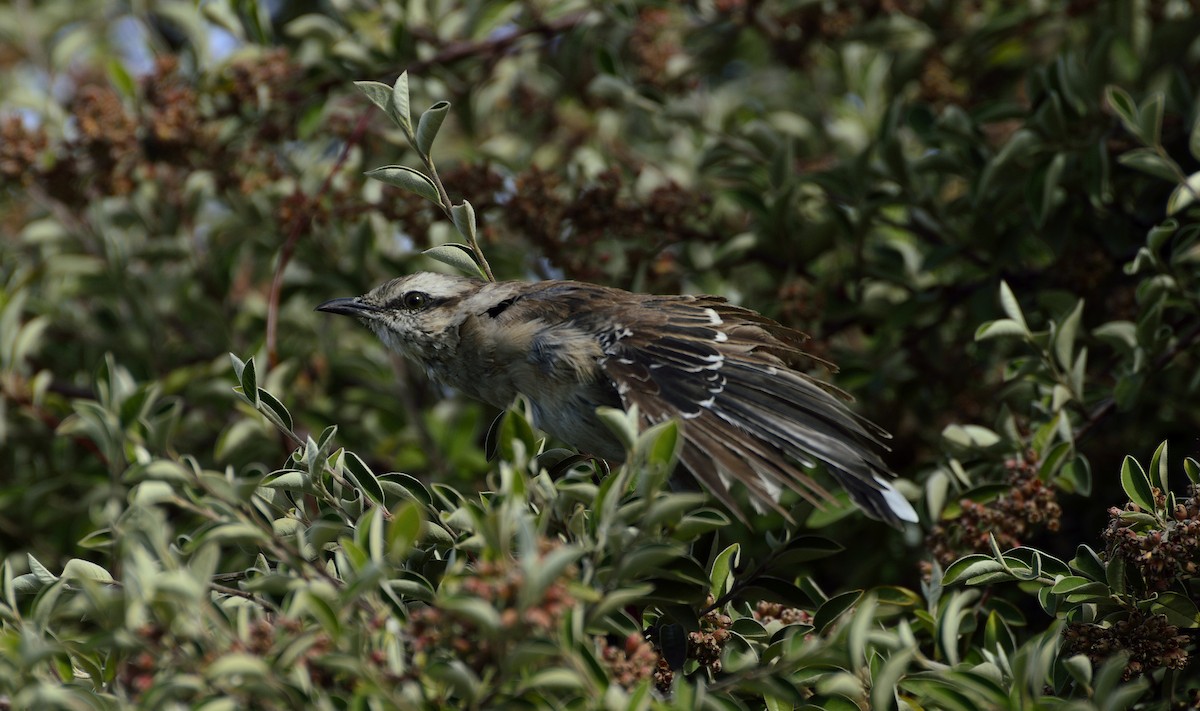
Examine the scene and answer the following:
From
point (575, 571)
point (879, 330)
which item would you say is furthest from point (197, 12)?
point (575, 571)

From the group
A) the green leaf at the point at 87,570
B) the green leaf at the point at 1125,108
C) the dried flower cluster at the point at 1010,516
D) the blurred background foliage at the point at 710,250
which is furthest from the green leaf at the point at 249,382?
the green leaf at the point at 1125,108

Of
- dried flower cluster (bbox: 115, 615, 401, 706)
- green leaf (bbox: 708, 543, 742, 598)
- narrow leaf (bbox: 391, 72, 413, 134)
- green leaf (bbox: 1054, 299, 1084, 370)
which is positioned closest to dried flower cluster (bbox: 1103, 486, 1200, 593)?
green leaf (bbox: 1054, 299, 1084, 370)

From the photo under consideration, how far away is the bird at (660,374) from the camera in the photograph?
3.47 meters

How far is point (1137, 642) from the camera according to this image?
2.81 metres

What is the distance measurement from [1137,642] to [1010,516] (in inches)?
24.9

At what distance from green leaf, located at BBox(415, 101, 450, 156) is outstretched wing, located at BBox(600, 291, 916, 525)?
0.95 meters

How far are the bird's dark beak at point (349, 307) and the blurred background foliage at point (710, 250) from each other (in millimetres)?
236

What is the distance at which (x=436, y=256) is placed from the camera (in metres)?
3.29

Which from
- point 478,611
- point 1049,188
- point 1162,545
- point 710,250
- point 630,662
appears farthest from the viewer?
point 710,250

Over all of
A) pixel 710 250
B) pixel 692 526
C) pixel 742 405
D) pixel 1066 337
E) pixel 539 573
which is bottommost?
pixel 710 250

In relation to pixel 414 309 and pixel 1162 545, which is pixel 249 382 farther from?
pixel 1162 545

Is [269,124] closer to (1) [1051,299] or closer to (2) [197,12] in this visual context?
(2) [197,12]

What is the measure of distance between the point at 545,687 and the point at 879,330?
2.70 metres

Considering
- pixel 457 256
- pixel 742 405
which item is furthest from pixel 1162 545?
pixel 457 256
